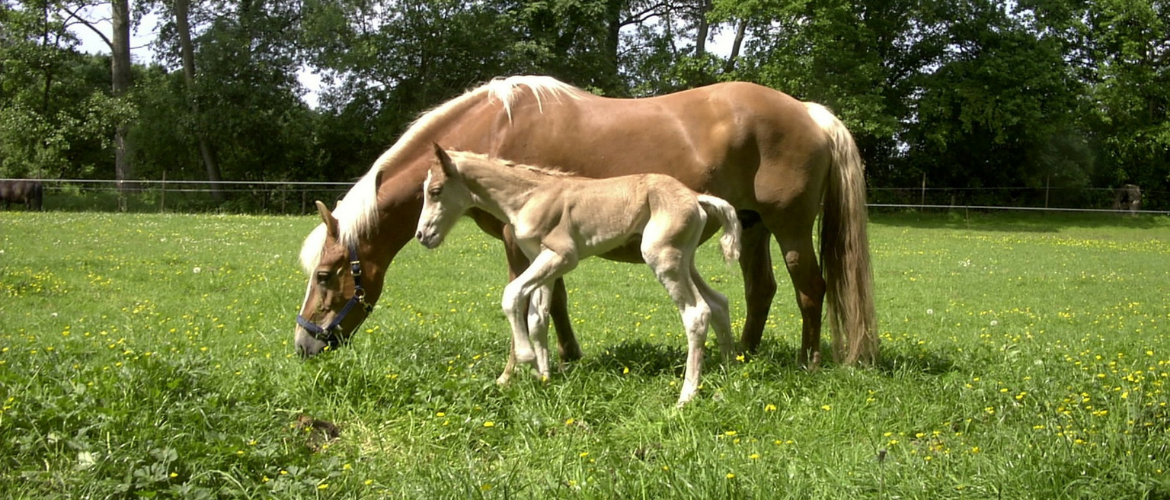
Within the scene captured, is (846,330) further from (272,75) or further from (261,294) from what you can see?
(272,75)

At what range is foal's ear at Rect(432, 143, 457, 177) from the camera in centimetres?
450

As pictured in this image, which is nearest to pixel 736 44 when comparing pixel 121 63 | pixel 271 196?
pixel 271 196

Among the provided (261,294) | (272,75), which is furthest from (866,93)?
(261,294)

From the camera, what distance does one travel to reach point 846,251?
5648 mm

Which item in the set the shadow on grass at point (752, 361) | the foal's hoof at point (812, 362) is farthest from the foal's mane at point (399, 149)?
the foal's hoof at point (812, 362)

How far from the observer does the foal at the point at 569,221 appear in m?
4.51

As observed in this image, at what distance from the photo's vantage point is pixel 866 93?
94.1 feet

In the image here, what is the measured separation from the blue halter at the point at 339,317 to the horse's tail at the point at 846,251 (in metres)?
2.98

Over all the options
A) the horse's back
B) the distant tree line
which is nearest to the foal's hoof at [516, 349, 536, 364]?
the horse's back

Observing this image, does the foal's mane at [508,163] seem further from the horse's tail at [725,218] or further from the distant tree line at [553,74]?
the distant tree line at [553,74]

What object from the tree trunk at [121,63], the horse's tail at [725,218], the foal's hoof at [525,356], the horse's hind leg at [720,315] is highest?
the tree trunk at [121,63]

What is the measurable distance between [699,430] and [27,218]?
20.5 metres

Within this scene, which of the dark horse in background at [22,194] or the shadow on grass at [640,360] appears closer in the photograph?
the shadow on grass at [640,360]

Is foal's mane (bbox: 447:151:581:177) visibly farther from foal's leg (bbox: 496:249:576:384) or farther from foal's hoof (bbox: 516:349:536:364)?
foal's hoof (bbox: 516:349:536:364)
